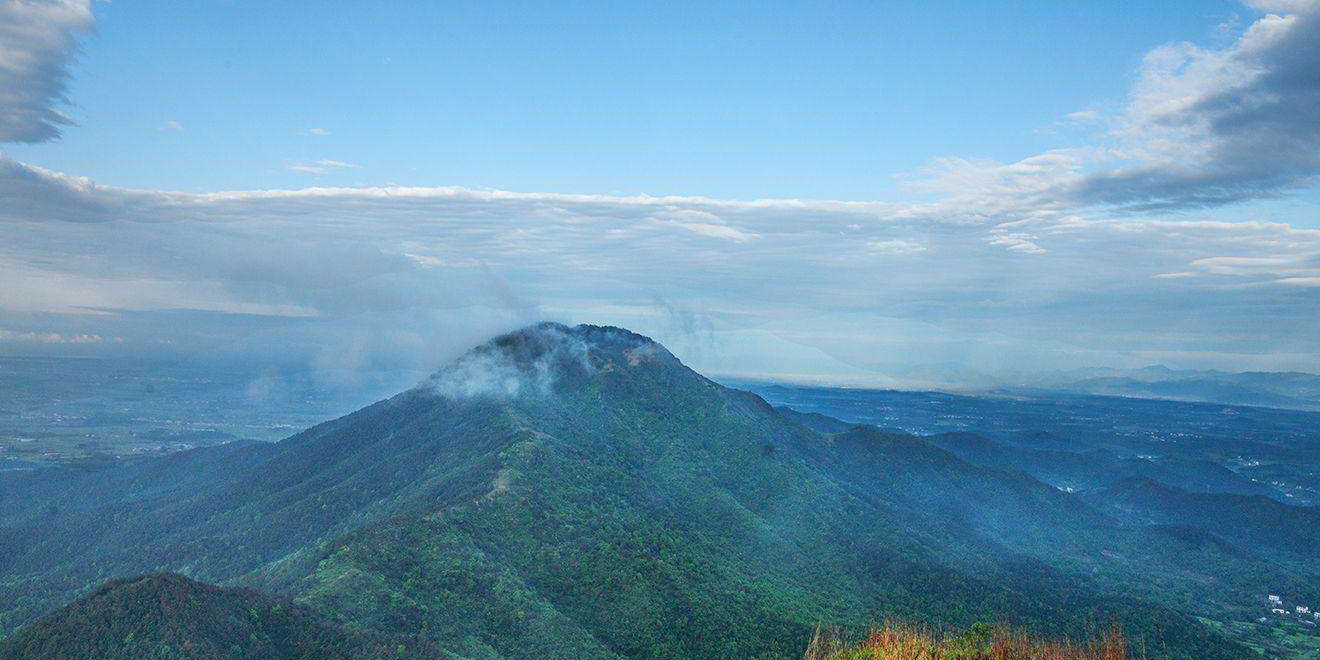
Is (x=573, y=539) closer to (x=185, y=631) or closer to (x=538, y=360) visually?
(x=185, y=631)

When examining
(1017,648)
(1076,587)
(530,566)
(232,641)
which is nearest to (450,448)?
(530,566)

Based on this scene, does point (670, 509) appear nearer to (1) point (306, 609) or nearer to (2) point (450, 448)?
(2) point (450, 448)

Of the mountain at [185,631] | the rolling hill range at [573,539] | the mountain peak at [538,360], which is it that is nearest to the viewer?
the mountain at [185,631]

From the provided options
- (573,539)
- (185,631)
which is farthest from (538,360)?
(185,631)

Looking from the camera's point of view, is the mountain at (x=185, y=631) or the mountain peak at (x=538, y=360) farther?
the mountain peak at (x=538, y=360)

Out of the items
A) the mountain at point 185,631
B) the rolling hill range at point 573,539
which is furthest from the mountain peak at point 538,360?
the mountain at point 185,631

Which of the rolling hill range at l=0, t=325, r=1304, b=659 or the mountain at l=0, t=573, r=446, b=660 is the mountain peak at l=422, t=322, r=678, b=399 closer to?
the rolling hill range at l=0, t=325, r=1304, b=659

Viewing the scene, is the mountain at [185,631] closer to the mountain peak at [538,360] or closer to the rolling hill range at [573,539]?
the rolling hill range at [573,539]
